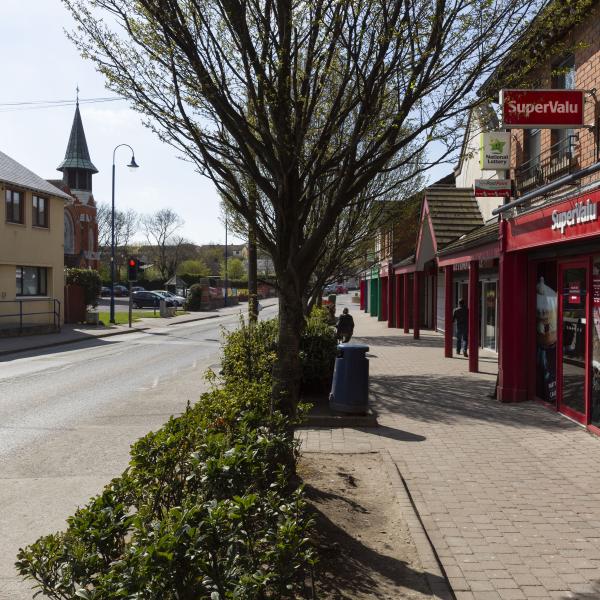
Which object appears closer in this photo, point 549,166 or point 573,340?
point 573,340

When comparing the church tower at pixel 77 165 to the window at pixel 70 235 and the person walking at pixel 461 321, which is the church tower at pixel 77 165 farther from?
the person walking at pixel 461 321

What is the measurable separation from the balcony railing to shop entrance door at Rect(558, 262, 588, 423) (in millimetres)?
1548

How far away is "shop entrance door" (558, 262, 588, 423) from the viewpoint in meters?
8.93

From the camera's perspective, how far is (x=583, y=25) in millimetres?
9422

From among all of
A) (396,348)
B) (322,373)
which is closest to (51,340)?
(396,348)

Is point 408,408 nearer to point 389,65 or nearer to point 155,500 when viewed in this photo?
point 389,65

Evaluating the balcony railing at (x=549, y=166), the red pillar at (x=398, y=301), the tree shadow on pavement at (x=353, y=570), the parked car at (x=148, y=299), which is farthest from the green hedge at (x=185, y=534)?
the parked car at (x=148, y=299)

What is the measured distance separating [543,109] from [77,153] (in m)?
63.5

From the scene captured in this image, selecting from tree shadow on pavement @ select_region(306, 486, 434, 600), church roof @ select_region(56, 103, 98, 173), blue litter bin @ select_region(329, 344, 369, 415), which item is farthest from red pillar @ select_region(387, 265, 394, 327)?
church roof @ select_region(56, 103, 98, 173)

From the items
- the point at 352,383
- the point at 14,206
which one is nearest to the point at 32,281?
the point at 14,206

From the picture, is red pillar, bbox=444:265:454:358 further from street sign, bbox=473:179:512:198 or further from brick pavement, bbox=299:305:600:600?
street sign, bbox=473:179:512:198

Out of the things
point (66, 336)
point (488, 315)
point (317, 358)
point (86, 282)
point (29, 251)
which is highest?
point (29, 251)

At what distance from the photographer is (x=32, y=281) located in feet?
100.0

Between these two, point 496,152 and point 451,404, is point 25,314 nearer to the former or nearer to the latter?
point 451,404
